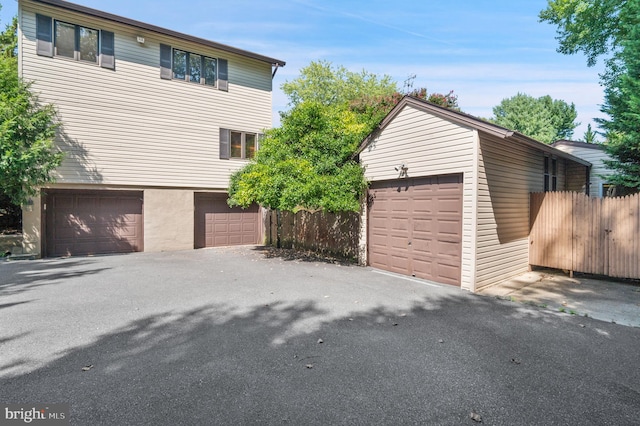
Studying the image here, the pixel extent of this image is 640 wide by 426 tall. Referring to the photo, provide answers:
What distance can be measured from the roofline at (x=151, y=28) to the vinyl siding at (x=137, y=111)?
0.24 m

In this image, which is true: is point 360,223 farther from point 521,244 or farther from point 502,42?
point 502,42

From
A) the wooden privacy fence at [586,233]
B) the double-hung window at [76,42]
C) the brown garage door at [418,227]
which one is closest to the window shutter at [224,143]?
the double-hung window at [76,42]

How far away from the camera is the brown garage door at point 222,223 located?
45.2 feet

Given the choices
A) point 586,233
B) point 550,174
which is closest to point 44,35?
point 550,174

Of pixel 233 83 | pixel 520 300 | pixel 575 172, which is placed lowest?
pixel 520 300

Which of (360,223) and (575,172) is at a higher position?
(575,172)

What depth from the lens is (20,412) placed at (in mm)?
2576

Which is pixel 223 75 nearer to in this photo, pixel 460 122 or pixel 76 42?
pixel 76 42

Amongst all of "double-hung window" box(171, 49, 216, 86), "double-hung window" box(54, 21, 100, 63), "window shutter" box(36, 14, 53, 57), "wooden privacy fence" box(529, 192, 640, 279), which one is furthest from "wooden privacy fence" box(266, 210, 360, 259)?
"window shutter" box(36, 14, 53, 57)

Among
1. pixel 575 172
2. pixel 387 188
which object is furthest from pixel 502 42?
pixel 387 188

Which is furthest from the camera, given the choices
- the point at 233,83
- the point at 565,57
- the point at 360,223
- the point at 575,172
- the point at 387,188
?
the point at 565,57

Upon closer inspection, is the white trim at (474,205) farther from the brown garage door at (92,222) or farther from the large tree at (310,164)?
the brown garage door at (92,222)

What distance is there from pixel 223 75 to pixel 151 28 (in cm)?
304

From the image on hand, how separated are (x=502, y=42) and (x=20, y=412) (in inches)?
581
